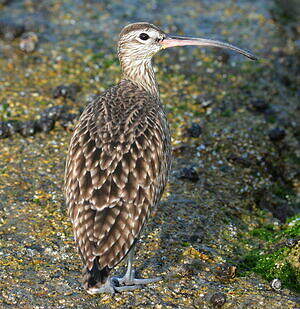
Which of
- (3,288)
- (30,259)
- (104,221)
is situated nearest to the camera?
(104,221)

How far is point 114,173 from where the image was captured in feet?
21.2

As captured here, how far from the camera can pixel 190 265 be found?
729 centimetres

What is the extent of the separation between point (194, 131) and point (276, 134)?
1.46 meters

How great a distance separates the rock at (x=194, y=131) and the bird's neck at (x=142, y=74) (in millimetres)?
Result: 1914

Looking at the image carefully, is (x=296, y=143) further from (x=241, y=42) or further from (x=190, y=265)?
(x=190, y=265)

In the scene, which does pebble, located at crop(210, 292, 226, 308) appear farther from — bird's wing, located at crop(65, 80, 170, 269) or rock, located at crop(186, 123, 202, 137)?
rock, located at crop(186, 123, 202, 137)

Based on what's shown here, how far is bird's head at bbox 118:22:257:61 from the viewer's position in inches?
321

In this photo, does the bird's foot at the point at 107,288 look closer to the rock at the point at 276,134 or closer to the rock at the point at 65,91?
the rock at the point at 276,134

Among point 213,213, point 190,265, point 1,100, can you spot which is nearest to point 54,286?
point 190,265

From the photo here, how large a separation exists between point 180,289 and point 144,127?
1886mm

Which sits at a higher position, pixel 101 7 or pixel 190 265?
pixel 101 7

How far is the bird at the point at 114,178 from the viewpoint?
6.07 metres

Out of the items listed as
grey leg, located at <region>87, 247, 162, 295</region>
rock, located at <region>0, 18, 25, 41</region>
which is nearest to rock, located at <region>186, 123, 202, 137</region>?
grey leg, located at <region>87, 247, 162, 295</region>

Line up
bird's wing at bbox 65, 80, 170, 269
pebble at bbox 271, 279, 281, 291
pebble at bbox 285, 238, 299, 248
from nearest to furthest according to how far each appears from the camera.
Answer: bird's wing at bbox 65, 80, 170, 269
pebble at bbox 271, 279, 281, 291
pebble at bbox 285, 238, 299, 248
